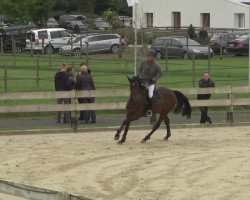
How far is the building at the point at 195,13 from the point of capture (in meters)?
61.9

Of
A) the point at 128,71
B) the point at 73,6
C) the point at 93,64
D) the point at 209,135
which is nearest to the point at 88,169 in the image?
the point at 209,135

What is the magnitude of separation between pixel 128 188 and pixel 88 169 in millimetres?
2124

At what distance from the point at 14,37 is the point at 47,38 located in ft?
6.77

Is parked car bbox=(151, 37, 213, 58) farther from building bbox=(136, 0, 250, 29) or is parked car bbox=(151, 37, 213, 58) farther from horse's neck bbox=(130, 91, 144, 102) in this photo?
horse's neck bbox=(130, 91, 144, 102)

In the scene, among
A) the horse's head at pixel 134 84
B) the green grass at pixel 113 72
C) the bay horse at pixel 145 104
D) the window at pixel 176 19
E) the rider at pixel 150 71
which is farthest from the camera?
the window at pixel 176 19

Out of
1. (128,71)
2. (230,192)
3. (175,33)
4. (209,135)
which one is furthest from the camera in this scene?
(175,33)

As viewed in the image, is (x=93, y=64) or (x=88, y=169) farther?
(x=93, y=64)

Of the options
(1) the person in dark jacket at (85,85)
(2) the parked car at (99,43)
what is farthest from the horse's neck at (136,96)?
(2) the parked car at (99,43)

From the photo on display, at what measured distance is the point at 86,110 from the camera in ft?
68.5

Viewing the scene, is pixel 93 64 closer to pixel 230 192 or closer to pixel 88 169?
pixel 88 169

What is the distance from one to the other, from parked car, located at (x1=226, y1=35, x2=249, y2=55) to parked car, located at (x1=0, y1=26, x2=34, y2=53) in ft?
40.1

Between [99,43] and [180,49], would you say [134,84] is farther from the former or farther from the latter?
[99,43]

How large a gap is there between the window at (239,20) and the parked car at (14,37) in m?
16.6

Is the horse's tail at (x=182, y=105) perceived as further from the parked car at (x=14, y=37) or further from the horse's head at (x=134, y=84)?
the parked car at (x=14, y=37)
